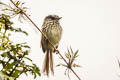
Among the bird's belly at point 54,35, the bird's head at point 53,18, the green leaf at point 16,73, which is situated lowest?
the green leaf at point 16,73

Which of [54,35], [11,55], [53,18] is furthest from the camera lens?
[53,18]

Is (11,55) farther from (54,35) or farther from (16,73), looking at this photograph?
(54,35)

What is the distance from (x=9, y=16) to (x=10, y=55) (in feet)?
0.44

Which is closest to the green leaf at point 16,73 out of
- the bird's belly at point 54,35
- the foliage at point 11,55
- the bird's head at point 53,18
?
the foliage at point 11,55

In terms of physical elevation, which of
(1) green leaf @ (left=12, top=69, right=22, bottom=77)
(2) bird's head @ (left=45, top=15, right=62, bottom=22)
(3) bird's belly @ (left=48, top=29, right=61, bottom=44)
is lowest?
(1) green leaf @ (left=12, top=69, right=22, bottom=77)

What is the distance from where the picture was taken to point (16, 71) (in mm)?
838

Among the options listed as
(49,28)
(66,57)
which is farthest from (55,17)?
(66,57)

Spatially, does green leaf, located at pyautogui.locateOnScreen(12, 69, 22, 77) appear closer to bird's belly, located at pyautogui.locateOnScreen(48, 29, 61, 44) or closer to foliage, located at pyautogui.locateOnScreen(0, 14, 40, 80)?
foliage, located at pyautogui.locateOnScreen(0, 14, 40, 80)

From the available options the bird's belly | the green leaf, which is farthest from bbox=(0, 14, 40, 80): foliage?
the bird's belly

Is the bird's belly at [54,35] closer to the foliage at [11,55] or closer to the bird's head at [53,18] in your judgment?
the bird's head at [53,18]

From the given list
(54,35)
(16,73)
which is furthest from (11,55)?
(54,35)

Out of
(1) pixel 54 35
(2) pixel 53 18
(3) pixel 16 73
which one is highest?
(2) pixel 53 18

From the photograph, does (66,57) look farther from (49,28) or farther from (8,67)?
(49,28)

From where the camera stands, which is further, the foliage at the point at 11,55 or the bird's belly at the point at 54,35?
the bird's belly at the point at 54,35
